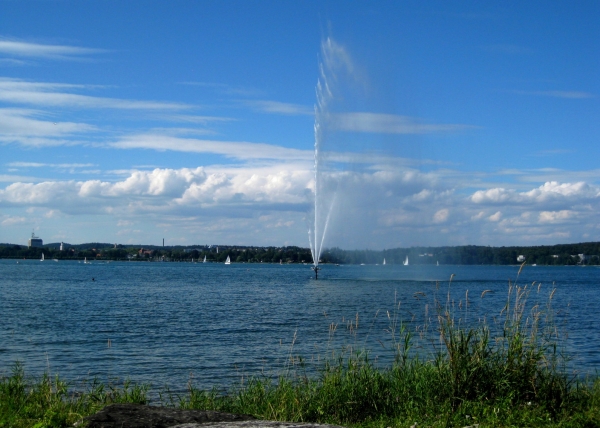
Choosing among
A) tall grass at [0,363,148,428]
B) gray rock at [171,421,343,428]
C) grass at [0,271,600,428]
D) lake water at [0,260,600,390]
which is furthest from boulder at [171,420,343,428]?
lake water at [0,260,600,390]

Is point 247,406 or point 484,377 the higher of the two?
point 484,377

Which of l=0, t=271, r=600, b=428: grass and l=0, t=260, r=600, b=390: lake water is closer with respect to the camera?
l=0, t=271, r=600, b=428: grass

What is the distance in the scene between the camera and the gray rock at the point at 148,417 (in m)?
7.91

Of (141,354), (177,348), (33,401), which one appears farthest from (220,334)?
(33,401)

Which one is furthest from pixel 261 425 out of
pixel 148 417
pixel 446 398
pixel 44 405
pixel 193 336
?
A: pixel 193 336

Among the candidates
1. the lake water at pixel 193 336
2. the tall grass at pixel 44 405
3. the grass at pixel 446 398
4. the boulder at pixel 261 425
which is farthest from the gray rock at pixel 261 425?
the lake water at pixel 193 336

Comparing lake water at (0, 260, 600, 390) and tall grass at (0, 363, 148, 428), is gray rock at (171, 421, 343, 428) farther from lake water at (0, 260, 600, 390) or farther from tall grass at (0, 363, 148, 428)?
lake water at (0, 260, 600, 390)

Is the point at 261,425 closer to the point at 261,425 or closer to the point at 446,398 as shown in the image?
the point at 261,425

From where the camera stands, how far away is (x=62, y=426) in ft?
28.5

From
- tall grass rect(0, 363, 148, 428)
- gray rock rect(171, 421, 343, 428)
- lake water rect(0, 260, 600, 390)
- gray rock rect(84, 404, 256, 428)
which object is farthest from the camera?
lake water rect(0, 260, 600, 390)

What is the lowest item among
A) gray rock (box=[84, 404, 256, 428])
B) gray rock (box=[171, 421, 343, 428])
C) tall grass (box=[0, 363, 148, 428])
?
tall grass (box=[0, 363, 148, 428])

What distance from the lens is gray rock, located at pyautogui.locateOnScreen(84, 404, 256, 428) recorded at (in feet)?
26.0

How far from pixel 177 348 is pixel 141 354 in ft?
6.18

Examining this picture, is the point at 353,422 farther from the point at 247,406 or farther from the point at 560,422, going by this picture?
the point at 560,422
